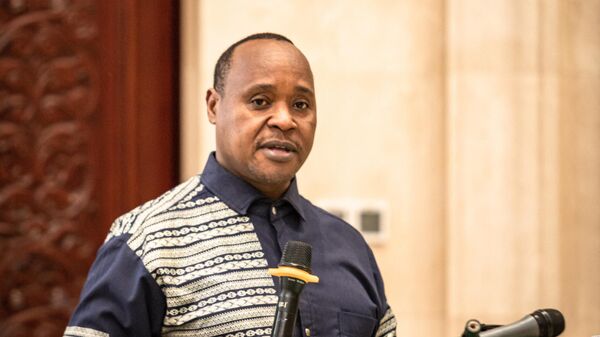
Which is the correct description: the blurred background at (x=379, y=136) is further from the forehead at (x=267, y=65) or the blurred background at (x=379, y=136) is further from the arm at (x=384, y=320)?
the forehead at (x=267, y=65)

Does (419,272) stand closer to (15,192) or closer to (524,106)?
(524,106)

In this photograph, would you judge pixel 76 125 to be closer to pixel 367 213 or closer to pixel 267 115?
pixel 367 213

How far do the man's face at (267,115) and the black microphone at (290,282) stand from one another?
1.29 ft

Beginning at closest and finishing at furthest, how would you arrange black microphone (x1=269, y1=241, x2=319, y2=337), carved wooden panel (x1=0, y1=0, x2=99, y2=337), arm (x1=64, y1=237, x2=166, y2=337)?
black microphone (x1=269, y1=241, x2=319, y2=337), arm (x1=64, y1=237, x2=166, y2=337), carved wooden panel (x1=0, y1=0, x2=99, y2=337)

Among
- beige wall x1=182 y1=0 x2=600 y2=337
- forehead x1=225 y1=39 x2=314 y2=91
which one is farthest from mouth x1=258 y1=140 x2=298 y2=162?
beige wall x1=182 y1=0 x2=600 y2=337

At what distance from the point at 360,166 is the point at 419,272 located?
0.42m

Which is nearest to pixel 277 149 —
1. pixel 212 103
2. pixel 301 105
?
pixel 301 105

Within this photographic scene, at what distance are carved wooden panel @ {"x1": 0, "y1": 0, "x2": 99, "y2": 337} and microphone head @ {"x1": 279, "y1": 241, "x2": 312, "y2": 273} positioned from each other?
85.1 inches

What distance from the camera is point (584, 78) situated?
3.30 meters

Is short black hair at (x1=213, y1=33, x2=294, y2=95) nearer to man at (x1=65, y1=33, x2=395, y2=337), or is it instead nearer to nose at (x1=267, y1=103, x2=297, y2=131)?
man at (x1=65, y1=33, x2=395, y2=337)

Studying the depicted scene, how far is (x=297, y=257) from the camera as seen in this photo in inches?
57.4

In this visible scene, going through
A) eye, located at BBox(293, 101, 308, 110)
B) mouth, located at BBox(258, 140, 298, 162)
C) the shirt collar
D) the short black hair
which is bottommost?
the shirt collar

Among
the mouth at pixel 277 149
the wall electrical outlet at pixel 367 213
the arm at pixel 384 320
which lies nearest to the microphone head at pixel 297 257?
the mouth at pixel 277 149

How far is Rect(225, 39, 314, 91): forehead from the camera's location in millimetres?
1884
